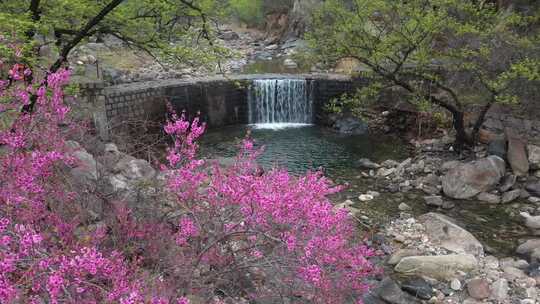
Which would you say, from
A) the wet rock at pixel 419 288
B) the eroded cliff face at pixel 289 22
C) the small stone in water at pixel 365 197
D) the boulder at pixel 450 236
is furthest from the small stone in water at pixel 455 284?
the eroded cliff face at pixel 289 22

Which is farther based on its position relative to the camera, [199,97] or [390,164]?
[199,97]

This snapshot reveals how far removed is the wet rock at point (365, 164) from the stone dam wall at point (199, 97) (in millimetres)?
6209

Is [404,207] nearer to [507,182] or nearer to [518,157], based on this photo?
[507,182]

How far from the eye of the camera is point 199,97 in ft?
65.9

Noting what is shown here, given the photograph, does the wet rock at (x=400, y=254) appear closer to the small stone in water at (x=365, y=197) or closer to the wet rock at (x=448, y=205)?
the wet rock at (x=448, y=205)

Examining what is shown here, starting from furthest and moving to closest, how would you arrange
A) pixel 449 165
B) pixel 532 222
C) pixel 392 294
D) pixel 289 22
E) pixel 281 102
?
1. pixel 289 22
2. pixel 281 102
3. pixel 449 165
4. pixel 532 222
5. pixel 392 294

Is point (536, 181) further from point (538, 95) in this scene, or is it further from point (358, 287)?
point (358, 287)

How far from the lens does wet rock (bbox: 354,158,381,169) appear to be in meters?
14.4

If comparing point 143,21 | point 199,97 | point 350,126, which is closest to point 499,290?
point 143,21

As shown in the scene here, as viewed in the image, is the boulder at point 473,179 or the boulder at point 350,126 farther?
the boulder at point 350,126

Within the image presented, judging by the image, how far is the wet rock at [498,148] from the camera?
42.4 ft

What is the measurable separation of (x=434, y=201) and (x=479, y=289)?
4627mm

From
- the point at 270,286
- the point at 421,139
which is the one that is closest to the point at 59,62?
the point at 270,286

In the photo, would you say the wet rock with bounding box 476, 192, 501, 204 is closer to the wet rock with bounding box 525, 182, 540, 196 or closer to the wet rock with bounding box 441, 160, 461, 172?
the wet rock with bounding box 525, 182, 540, 196
